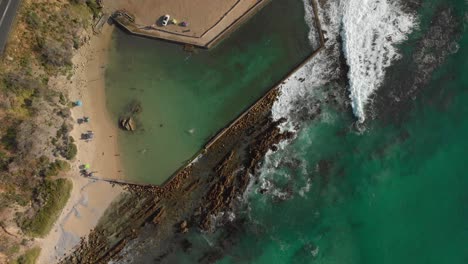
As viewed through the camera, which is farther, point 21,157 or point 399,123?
point 399,123

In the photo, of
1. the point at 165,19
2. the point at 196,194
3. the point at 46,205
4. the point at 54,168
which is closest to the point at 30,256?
the point at 46,205

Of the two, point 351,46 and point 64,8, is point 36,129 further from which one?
point 351,46

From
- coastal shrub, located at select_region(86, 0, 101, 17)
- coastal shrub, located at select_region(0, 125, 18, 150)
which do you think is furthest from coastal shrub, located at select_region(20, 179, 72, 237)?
coastal shrub, located at select_region(86, 0, 101, 17)

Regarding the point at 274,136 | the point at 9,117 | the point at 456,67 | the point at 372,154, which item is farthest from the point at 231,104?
the point at 456,67

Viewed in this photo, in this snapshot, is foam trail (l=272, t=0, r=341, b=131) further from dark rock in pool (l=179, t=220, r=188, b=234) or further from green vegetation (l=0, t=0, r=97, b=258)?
green vegetation (l=0, t=0, r=97, b=258)

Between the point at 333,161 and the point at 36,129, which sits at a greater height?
the point at 36,129

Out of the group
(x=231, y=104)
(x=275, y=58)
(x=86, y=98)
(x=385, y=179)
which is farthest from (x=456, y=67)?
(x=86, y=98)

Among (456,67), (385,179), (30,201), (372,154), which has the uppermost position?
(30,201)
